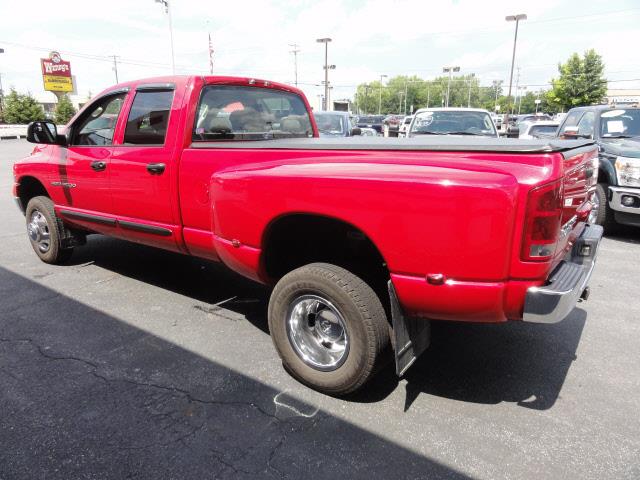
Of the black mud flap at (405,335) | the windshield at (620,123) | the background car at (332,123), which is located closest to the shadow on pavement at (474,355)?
the black mud flap at (405,335)

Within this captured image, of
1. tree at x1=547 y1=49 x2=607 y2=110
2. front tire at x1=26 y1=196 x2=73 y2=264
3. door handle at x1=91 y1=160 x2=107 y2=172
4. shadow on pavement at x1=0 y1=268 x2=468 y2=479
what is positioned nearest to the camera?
shadow on pavement at x1=0 y1=268 x2=468 y2=479

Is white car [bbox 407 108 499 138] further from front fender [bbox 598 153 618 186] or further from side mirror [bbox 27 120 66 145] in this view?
side mirror [bbox 27 120 66 145]

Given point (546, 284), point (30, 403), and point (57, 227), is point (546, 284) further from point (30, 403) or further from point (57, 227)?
point (57, 227)

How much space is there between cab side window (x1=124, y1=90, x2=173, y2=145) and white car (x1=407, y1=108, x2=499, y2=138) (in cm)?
567

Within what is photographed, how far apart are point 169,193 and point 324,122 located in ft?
30.3

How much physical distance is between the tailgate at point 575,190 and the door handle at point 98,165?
11.7 ft

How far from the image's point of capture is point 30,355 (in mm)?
3301

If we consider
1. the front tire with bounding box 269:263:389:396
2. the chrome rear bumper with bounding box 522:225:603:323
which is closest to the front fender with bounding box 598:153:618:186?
the chrome rear bumper with bounding box 522:225:603:323

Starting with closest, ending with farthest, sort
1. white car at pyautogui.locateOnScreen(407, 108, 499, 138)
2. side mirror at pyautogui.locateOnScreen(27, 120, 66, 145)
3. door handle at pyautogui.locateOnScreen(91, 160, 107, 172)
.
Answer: door handle at pyautogui.locateOnScreen(91, 160, 107, 172)
side mirror at pyautogui.locateOnScreen(27, 120, 66, 145)
white car at pyautogui.locateOnScreen(407, 108, 499, 138)

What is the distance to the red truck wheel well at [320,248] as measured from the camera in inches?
111

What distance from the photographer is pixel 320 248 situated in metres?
3.13

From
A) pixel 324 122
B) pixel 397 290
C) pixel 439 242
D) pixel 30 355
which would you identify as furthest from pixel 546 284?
pixel 324 122

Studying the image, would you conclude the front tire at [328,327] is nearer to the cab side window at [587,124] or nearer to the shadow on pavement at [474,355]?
the shadow on pavement at [474,355]

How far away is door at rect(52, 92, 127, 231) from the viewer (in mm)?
4223
